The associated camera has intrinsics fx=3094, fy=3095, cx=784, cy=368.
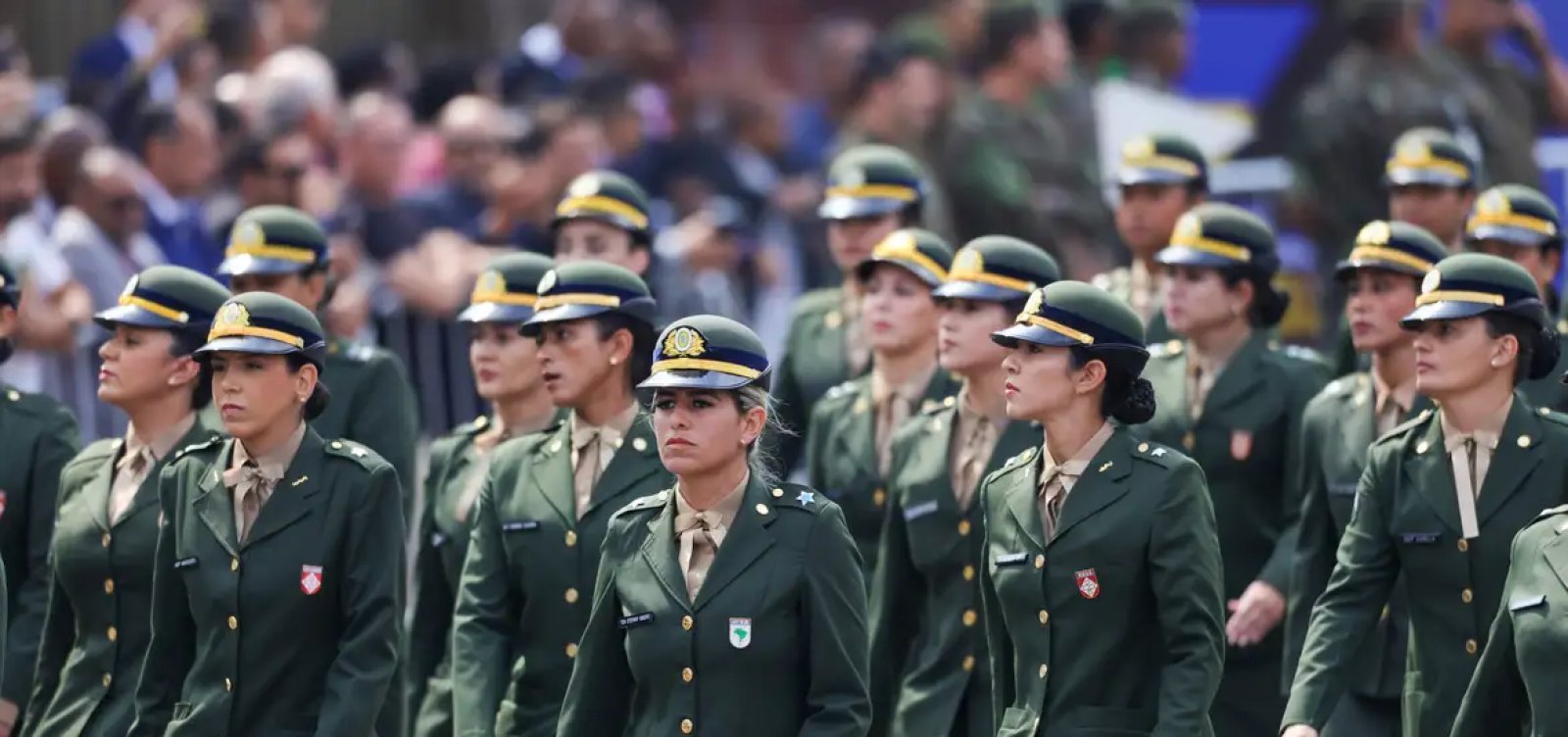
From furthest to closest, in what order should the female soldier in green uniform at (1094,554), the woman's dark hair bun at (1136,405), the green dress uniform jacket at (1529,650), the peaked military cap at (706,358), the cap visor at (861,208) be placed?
the cap visor at (861,208) → the woman's dark hair bun at (1136,405) → the female soldier in green uniform at (1094,554) → the peaked military cap at (706,358) → the green dress uniform jacket at (1529,650)

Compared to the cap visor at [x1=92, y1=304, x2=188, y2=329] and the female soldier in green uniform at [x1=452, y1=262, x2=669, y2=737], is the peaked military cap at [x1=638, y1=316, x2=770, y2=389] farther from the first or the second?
the cap visor at [x1=92, y1=304, x2=188, y2=329]

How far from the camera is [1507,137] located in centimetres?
1658

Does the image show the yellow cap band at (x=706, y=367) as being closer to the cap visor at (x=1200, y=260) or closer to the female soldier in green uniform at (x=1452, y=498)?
the female soldier in green uniform at (x=1452, y=498)

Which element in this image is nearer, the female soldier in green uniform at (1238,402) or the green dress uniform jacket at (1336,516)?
the green dress uniform jacket at (1336,516)

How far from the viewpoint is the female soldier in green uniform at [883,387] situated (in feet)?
39.0

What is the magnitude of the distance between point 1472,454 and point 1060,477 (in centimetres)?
145

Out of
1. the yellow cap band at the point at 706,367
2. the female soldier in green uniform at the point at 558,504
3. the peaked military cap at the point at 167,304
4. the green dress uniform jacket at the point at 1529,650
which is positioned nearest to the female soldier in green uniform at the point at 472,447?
the female soldier in green uniform at the point at 558,504

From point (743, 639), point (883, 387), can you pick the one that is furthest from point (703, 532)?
point (883, 387)

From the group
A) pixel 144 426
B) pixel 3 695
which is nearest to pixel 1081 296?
pixel 144 426

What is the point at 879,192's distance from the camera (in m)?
13.4

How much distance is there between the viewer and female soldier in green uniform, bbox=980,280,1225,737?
9062 mm

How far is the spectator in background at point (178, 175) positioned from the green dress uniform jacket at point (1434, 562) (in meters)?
7.56

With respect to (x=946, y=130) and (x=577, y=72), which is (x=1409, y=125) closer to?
(x=946, y=130)

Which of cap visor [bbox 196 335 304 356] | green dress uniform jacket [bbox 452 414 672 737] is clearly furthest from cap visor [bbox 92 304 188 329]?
green dress uniform jacket [bbox 452 414 672 737]
